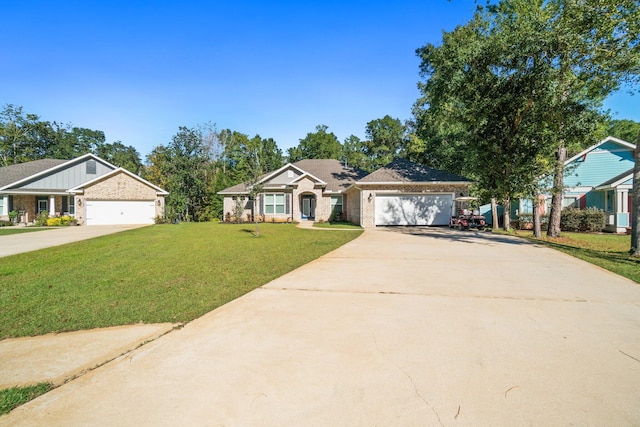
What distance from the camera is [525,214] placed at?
20188 mm

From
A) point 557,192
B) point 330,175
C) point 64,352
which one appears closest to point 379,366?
point 64,352

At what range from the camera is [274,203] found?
24812 mm

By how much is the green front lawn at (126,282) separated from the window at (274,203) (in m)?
14.0

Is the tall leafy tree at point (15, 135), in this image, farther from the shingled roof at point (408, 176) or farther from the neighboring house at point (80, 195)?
the shingled roof at point (408, 176)

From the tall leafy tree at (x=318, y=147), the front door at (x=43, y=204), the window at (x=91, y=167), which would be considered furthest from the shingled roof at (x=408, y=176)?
the tall leafy tree at (x=318, y=147)

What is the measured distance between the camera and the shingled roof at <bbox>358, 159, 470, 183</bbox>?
19078 millimetres

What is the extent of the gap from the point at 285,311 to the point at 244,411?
2.07m

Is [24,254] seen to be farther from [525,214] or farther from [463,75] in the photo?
[525,214]

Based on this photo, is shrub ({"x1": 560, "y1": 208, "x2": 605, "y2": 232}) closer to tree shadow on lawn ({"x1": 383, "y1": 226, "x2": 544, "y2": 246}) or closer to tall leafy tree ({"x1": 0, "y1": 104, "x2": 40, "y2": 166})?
tree shadow on lawn ({"x1": 383, "y1": 226, "x2": 544, "y2": 246})

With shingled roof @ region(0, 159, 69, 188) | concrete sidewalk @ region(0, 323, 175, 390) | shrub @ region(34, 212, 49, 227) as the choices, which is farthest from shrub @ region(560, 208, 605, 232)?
shingled roof @ region(0, 159, 69, 188)

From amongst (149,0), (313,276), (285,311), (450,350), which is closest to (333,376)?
(450,350)

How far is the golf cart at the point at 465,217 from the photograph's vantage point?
57.4 feet

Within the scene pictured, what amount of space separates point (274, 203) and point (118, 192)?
11952 mm

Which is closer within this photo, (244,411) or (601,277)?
(244,411)
